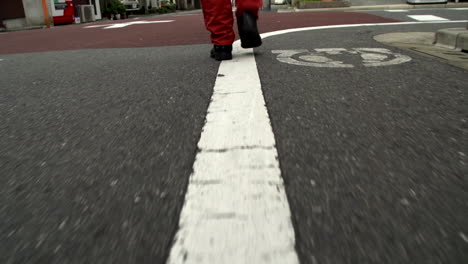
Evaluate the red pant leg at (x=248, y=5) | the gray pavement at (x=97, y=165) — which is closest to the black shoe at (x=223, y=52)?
the red pant leg at (x=248, y=5)

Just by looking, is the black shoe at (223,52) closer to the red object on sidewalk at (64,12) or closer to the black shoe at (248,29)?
the black shoe at (248,29)

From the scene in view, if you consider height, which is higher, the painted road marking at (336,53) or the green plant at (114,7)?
the green plant at (114,7)

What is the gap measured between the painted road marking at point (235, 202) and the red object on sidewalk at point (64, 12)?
1749cm

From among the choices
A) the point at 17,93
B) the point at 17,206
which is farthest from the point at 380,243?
the point at 17,93

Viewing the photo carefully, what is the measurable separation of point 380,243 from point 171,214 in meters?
0.47

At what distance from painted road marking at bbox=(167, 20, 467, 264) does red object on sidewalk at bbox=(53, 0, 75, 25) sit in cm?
1749

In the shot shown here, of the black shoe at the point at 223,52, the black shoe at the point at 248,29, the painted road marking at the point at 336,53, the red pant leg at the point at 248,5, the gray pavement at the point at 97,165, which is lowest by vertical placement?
the gray pavement at the point at 97,165

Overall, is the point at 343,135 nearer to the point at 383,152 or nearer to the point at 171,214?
the point at 383,152

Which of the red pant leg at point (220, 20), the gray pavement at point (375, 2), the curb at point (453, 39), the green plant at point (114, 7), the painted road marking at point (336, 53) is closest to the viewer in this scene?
the painted road marking at point (336, 53)

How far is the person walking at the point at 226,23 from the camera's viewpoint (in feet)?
10.3

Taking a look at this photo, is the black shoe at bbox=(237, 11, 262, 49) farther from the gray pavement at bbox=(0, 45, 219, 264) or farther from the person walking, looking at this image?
the gray pavement at bbox=(0, 45, 219, 264)

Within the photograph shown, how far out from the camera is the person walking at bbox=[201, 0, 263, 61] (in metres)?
3.13

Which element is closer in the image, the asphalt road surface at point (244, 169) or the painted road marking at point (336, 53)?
the asphalt road surface at point (244, 169)

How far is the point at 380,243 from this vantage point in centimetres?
77
